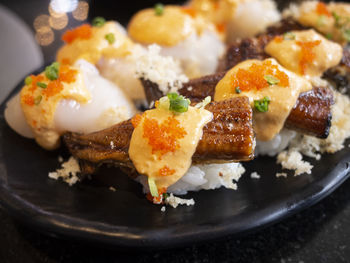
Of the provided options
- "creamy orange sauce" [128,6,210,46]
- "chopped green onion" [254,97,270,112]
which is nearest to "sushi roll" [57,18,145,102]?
"creamy orange sauce" [128,6,210,46]

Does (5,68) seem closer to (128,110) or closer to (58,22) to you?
(58,22)

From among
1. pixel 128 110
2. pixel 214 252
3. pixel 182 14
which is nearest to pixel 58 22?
pixel 182 14

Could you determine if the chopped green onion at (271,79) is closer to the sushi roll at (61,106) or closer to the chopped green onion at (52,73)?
the sushi roll at (61,106)

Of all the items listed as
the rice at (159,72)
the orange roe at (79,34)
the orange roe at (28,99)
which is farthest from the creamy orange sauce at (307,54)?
the orange roe at (28,99)

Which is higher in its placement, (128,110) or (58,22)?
(128,110)

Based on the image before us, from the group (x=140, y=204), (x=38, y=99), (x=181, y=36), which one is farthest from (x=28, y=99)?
(x=181, y=36)

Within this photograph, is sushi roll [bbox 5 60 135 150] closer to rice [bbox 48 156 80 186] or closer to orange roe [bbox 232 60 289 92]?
rice [bbox 48 156 80 186]

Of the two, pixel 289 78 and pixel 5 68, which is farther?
pixel 5 68
